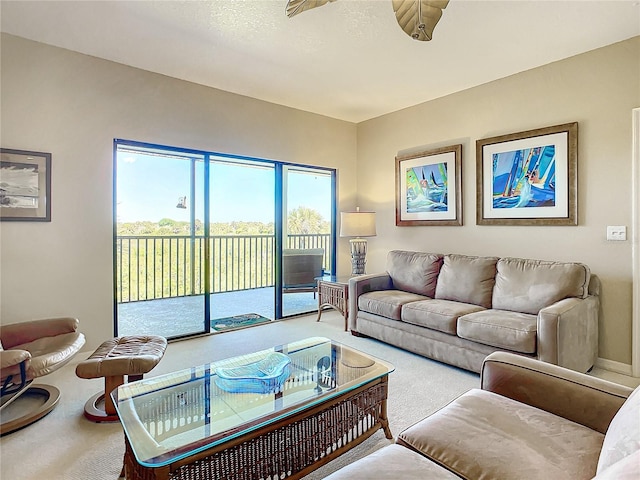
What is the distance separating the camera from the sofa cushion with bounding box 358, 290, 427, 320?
3.46m

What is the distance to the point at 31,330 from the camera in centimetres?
256

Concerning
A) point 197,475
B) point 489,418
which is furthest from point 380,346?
point 197,475

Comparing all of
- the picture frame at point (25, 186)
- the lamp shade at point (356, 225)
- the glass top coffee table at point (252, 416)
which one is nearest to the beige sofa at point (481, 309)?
the lamp shade at point (356, 225)

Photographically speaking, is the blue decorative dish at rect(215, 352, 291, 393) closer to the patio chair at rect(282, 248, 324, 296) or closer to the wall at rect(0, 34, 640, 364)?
the wall at rect(0, 34, 640, 364)

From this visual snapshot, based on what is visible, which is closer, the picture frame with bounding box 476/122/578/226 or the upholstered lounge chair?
the upholstered lounge chair

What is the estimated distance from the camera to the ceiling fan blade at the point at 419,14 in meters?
Result: 1.72

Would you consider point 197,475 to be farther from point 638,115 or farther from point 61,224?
point 638,115

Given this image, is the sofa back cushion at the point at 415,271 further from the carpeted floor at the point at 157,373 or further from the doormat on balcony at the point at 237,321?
the doormat on balcony at the point at 237,321

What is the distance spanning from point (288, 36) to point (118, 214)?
7.73 feet

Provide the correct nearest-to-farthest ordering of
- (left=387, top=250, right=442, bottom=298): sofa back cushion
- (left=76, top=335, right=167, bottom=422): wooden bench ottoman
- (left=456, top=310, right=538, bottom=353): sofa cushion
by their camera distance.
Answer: (left=76, top=335, right=167, bottom=422): wooden bench ottoman < (left=456, top=310, right=538, bottom=353): sofa cushion < (left=387, top=250, right=442, bottom=298): sofa back cushion

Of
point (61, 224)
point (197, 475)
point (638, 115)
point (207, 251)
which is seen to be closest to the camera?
point (197, 475)

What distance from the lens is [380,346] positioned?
361cm

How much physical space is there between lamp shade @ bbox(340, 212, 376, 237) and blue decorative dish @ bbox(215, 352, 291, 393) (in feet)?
8.68

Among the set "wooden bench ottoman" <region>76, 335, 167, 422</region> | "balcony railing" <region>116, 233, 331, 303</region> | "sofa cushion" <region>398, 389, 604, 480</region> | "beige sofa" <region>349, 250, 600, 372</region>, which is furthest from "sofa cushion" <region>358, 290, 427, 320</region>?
"wooden bench ottoman" <region>76, 335, 167, 422</region>
